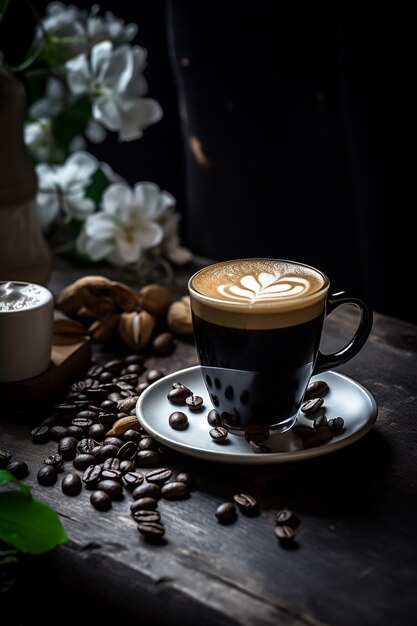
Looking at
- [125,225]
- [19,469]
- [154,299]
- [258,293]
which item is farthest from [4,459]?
[125,225]

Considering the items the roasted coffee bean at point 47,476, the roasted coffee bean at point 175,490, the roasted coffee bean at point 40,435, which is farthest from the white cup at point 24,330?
the roasted coffee bean at point 175,490

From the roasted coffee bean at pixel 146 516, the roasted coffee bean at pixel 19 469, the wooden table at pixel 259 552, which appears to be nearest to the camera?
the wooden table at pixel 259 552

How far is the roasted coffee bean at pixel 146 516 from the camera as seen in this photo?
2.62 feet

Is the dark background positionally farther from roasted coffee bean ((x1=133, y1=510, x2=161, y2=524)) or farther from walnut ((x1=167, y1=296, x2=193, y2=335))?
roasted coffee bean ((x1=133, y1=510, x2=161, y2=524))

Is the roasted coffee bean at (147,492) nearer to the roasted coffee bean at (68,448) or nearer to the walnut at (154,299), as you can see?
the roasted coffee bean at (68,448)

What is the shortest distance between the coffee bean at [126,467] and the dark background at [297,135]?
872mm

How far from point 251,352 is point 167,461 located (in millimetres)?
163

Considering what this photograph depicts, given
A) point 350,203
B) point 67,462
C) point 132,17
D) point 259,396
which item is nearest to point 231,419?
point 259,396

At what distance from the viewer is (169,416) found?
951mm

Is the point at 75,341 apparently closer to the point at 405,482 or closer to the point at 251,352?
the point at 251,352

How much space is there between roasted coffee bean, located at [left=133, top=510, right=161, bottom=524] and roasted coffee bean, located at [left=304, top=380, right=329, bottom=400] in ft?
0.89

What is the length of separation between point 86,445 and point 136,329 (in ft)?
1.08

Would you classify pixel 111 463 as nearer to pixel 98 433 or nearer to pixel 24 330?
pixel 98 433

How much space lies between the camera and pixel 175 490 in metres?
0.84
